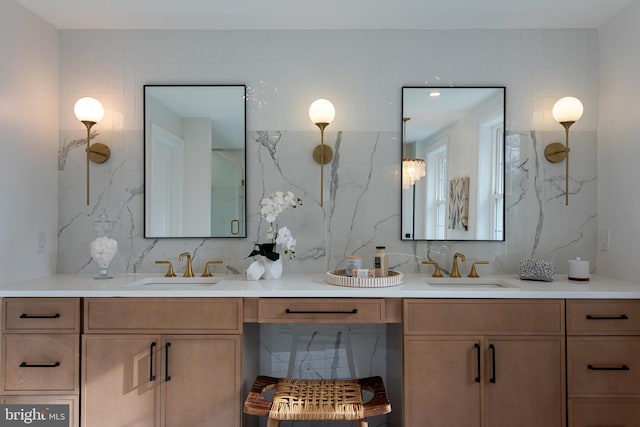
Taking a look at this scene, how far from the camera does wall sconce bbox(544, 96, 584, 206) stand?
7.97 feet

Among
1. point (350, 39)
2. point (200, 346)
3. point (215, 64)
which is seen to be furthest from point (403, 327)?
point (215, 64)

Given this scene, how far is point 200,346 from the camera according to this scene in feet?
6.63

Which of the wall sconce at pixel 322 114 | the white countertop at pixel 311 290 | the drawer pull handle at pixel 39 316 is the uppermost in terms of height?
the wall sconce at pixel 322 114

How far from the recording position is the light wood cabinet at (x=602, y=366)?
1.99 metres

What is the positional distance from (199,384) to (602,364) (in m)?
1.87

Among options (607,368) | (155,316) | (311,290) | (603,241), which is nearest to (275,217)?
(311,290)

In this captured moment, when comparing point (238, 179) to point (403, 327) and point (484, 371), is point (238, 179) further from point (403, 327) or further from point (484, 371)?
point (484, 371)

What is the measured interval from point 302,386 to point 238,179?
123 centimetres

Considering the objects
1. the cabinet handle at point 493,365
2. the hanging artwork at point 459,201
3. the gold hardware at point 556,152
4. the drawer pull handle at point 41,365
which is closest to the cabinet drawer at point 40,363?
the drawer pull handle at point 41,365

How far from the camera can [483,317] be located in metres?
2.01

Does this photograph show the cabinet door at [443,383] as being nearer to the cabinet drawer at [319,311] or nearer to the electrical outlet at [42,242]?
the cabinet drawer at [319,311]

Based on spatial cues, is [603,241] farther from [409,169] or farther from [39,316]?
[39,316]

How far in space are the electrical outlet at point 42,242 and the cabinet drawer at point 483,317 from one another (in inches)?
81.1

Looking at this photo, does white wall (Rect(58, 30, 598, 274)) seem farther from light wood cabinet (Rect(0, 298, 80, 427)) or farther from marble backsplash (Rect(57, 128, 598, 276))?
light wood cabinet (Rect(0, 298, 80, 427))
